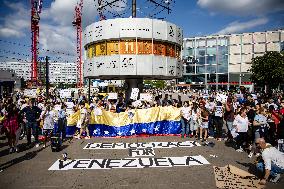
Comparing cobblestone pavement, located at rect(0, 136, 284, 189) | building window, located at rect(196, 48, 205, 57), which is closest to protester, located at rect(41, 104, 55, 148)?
cobblestone pavement, located at rect(0, 136, 284, 189)

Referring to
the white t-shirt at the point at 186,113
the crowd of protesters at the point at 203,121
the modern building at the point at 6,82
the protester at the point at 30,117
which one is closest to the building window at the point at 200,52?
the modern building at the point at 6,82

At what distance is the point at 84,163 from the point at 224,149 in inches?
257

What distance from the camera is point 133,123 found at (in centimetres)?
1625

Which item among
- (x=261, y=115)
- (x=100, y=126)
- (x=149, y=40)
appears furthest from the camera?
(x=149, y=40)

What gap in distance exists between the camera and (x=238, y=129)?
11.6m

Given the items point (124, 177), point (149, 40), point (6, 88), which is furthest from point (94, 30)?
point (6, 88)

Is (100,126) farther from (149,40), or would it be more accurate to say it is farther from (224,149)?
(149,40)

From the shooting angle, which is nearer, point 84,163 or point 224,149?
point 84,163

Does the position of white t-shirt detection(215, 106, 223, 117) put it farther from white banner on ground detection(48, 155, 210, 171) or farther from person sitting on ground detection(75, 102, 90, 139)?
person sitting on ground detection(75, 102, 90, 139)

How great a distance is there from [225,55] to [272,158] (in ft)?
310

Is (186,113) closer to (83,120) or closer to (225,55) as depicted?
(83,120)

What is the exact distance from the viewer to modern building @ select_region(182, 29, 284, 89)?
90750 millimetres

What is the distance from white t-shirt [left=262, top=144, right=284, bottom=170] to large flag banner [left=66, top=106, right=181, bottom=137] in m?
8.79

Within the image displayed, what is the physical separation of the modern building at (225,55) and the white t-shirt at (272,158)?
272ft
